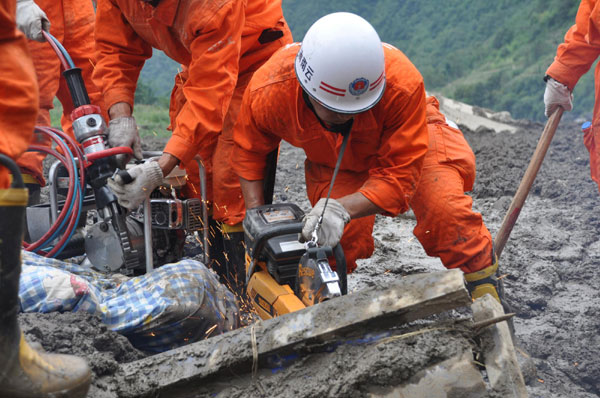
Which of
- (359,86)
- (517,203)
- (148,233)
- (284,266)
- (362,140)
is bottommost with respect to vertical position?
(517,203)

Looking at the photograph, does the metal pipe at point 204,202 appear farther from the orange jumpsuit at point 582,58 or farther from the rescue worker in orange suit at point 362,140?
the orange jumpsuit at point 582,58

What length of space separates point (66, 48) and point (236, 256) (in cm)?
232

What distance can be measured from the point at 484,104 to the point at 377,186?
12015mm

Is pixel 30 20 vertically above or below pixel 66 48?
above

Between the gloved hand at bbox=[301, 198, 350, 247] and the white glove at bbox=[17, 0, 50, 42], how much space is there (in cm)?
192

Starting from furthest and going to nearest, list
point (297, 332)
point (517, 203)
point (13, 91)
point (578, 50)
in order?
1. point (578, 50)
2. point (517, 203)
3. point (297, 332)
4. point (13, 91)

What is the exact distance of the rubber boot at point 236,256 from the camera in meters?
3.73

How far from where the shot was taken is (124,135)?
140 inches

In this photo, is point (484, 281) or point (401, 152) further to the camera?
point (484, 281)

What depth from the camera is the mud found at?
2123 mm

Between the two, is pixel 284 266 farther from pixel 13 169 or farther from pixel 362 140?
pixel 13 169

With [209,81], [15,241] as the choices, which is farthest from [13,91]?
[209,81]

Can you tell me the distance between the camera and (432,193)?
333cm

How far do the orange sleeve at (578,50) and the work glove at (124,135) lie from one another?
2829mm
